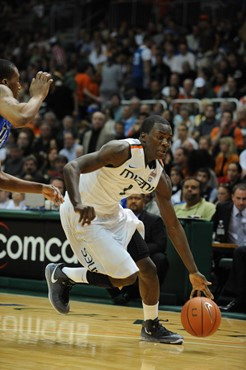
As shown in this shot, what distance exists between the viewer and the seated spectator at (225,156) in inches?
529

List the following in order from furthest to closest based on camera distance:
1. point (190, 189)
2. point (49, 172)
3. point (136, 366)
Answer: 1. point (49, 172)
2. point (190, 189)
3. point (136, 366)

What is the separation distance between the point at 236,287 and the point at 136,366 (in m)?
4.26

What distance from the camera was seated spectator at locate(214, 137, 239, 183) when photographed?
13.4 metres

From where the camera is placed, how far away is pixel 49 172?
1450 centimetres

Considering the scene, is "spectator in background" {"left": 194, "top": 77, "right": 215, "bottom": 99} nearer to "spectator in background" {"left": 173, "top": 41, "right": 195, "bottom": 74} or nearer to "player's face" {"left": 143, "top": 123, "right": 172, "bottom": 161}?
"spectator in background" {"left": 173, "top": 41, "right": 195, "bottom": 74}

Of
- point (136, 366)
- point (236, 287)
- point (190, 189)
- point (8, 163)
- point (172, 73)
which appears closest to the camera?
point (136, 366)

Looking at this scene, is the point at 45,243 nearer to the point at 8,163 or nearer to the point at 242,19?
the point at 8,163

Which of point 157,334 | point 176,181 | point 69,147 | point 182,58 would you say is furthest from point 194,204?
point 182,58

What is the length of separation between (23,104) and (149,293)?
2241mm

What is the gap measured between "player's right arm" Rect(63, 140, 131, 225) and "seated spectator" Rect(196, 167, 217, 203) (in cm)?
549

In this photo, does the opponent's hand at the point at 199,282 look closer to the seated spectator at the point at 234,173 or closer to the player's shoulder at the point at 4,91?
the player's shoulder at the point at 4,91

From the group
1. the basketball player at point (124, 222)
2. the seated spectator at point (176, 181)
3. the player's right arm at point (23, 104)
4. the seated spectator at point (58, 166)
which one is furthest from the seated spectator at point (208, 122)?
the player's right arm at point (23, 104)

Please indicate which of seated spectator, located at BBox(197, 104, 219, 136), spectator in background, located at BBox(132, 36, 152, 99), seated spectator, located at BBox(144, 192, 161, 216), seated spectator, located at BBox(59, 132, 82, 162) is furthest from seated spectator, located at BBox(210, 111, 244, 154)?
spectator in background, located at BBox(132, 36, 152, 99)

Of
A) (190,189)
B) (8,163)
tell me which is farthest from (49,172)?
(190,189)
